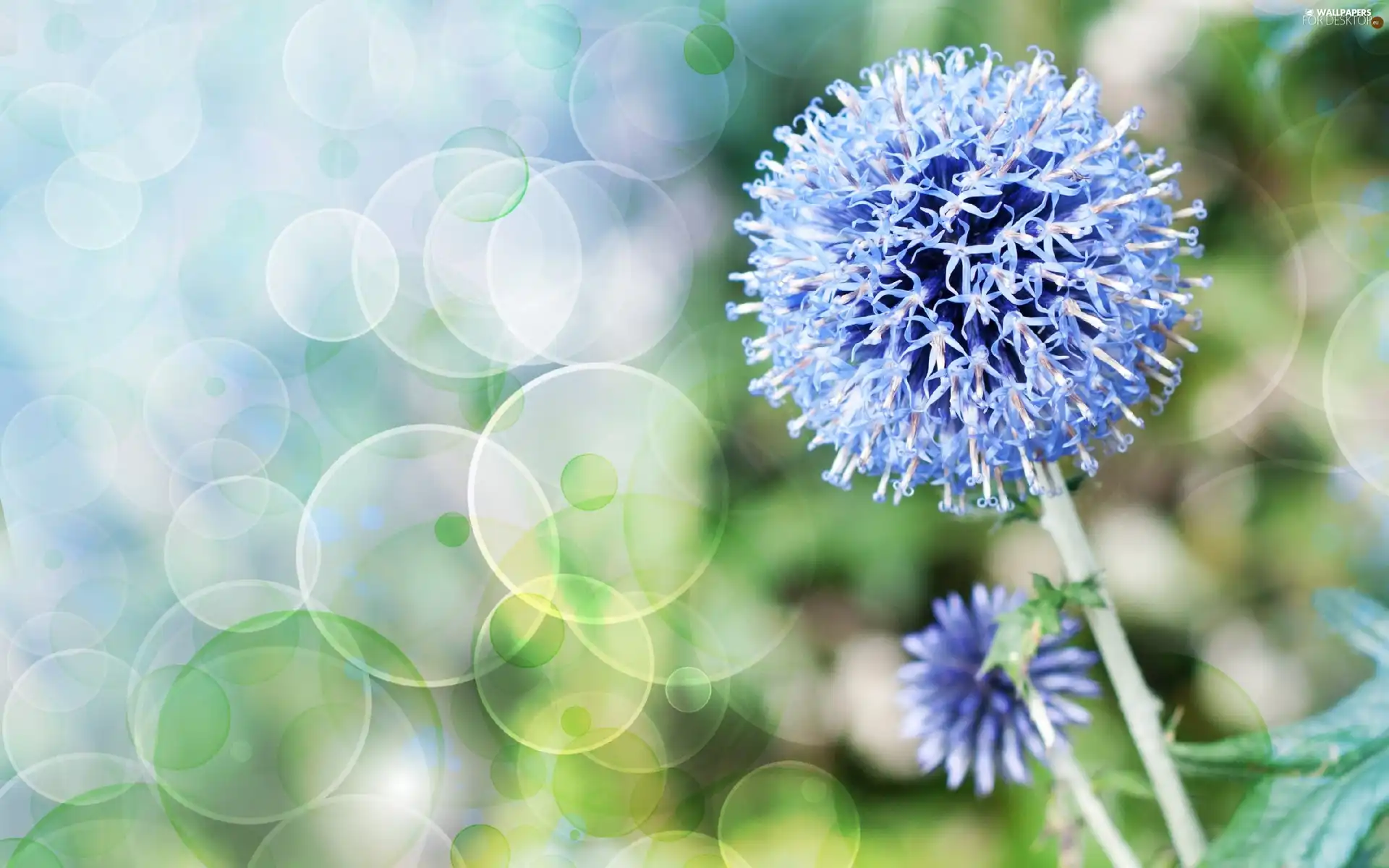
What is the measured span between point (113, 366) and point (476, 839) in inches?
79.1

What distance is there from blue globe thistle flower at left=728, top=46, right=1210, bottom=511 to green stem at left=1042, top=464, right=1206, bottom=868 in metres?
0.06

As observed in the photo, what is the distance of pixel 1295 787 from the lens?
0.91 metres

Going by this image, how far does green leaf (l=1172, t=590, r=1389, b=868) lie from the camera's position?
0.88m

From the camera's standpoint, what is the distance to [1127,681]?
3.53 feet

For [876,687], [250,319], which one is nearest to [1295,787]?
[876,687]

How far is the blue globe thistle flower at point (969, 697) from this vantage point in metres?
1.38

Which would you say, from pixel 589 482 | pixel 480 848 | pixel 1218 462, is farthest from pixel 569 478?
pixel 1218 462

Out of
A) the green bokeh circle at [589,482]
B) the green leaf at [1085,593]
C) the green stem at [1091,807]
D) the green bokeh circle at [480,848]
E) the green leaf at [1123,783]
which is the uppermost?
the green leaf at [1085,593]

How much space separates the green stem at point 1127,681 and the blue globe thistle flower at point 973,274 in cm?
6

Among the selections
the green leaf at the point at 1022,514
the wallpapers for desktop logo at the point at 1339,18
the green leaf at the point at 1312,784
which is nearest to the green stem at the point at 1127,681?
the green leaf at the point at 1022,514

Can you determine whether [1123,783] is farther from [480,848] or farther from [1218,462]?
[480,848]

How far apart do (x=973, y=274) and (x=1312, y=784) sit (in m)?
0.59

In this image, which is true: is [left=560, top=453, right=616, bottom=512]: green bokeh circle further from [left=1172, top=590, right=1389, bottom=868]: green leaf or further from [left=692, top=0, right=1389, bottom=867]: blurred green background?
[left=1172, top=590, right=1389, bottom=868]: green leaf

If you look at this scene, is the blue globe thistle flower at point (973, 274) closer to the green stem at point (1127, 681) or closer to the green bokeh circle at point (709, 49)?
the green stem at point (1127, 681)
